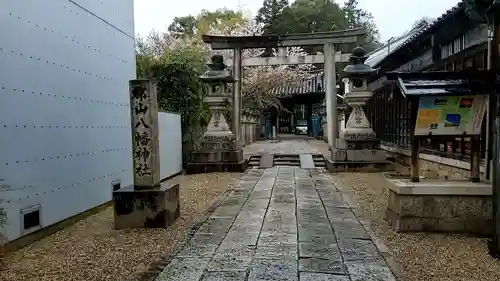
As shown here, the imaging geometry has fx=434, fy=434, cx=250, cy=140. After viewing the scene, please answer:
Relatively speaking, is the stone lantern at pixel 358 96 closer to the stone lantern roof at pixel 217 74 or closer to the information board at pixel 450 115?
the stone lantern roof at pixel 217 74

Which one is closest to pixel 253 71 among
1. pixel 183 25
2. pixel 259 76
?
pixel 259 76

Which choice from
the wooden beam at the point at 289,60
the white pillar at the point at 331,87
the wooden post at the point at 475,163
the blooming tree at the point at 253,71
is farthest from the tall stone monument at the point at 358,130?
the blooming tree at the point at 253,71

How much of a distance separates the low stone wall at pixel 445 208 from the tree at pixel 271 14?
29421mm

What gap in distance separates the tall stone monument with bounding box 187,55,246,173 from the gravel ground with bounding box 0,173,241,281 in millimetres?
5855

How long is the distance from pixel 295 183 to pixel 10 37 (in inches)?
269

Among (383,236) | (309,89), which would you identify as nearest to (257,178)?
(383,236)

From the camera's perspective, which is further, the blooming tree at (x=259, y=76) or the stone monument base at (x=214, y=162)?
the blooming tree at (x=259, y=76)

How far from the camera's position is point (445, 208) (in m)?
5.54

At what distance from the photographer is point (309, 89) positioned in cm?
3034

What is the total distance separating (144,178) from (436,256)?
395 centimetres

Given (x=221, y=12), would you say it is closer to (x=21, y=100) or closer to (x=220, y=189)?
(x=220, y=189)

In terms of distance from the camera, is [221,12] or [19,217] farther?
[221,12]

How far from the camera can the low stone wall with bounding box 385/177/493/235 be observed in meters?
5.45

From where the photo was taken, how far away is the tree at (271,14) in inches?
1359
